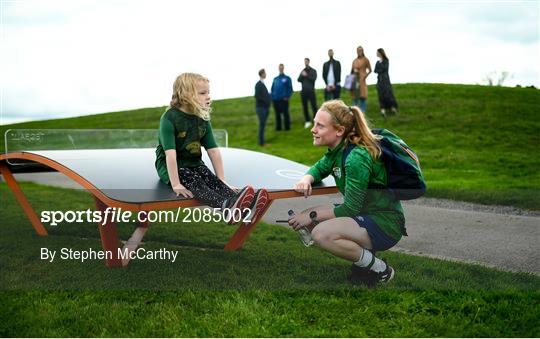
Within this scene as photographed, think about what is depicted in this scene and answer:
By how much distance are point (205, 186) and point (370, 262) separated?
1.17 m

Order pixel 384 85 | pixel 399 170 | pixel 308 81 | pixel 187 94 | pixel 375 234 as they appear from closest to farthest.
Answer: pixel 399 170
pixel 375 234
pixel 187 94
pixel 384 85
pixel 308 81

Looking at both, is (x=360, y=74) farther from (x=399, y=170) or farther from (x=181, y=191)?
(x=399, y=170)

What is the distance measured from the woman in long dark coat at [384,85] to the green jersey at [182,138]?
9666mm

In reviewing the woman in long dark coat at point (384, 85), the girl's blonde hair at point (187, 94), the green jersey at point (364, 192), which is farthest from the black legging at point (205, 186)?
the woman in long dark coat at point (384, 85)

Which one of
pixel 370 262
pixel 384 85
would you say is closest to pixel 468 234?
pixel 370 262

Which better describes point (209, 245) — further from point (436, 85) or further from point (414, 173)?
point (436, 85)

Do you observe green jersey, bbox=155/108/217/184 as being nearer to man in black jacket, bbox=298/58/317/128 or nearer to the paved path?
the paved path

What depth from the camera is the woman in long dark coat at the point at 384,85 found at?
13.5 m

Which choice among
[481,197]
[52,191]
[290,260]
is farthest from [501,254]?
[52,191]

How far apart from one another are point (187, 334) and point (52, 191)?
6.46 m

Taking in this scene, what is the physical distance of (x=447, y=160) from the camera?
11.4 m

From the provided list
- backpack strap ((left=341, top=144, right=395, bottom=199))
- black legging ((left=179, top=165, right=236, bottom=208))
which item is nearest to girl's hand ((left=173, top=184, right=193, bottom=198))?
black legging ((left=179, top=165, right=236, bottom=208))

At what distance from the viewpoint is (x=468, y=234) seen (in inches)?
199

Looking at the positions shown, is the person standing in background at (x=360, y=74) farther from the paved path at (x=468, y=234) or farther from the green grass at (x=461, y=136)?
the paved path at (x=468, y=234)
